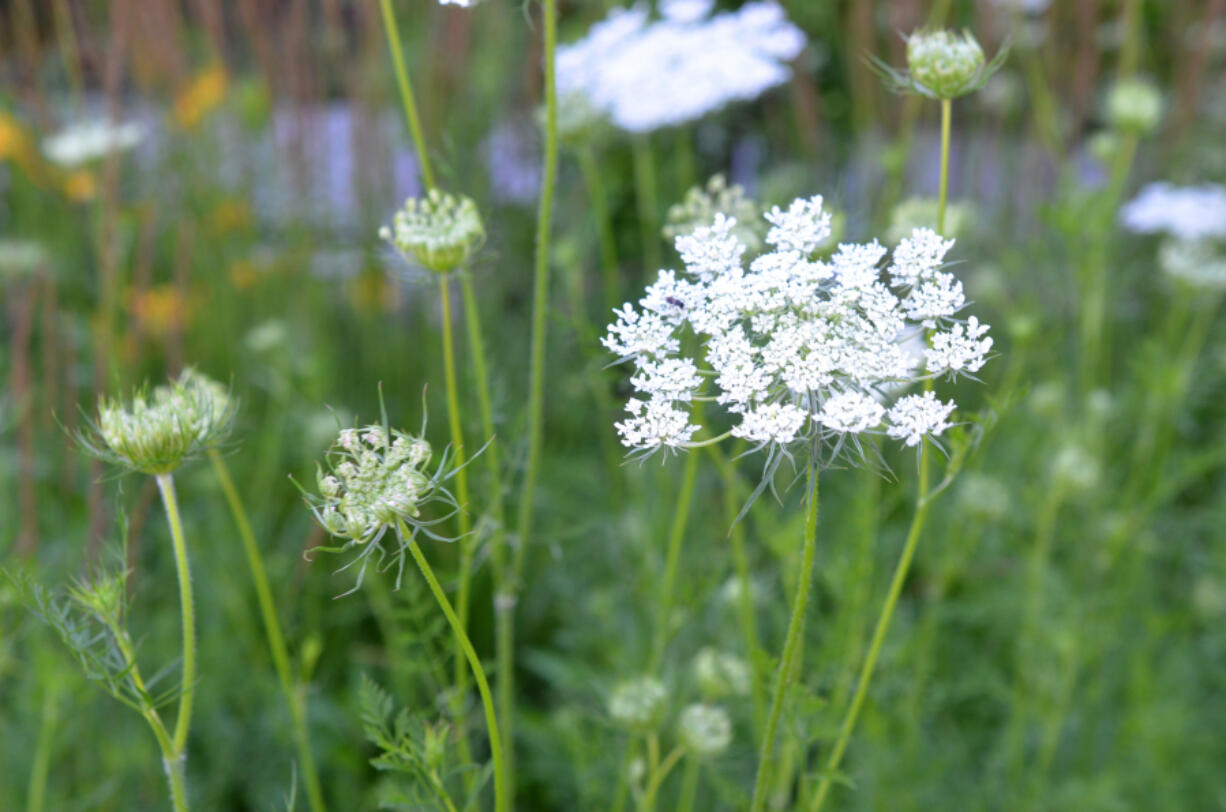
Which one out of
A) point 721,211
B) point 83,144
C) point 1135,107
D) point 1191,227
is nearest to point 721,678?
point 721,211

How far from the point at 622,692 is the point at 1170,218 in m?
2.17

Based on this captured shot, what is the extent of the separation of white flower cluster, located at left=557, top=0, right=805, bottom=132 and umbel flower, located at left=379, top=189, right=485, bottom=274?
916mm

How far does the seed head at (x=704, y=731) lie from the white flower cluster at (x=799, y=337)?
575mm

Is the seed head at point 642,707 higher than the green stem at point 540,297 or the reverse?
the reverse

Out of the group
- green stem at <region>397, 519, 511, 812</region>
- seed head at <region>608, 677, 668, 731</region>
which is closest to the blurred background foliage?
seed head at <region>608, 677, 668, 731</region>

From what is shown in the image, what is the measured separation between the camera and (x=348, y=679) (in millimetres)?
2445

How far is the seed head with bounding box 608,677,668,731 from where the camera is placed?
1.35m

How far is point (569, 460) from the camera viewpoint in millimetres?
2832

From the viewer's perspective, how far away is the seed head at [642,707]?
1350 millimetres

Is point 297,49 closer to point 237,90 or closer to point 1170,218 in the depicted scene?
point 237,90

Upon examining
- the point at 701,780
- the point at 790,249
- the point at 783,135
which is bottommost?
the point at 701,780

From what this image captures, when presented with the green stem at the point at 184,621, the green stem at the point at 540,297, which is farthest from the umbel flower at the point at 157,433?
the green stem at the point at 540,297

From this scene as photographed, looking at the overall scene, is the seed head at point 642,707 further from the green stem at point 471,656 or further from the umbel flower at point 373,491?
the umbel flower at point 373,491

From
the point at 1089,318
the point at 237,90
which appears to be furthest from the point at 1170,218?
the point at 237,90
